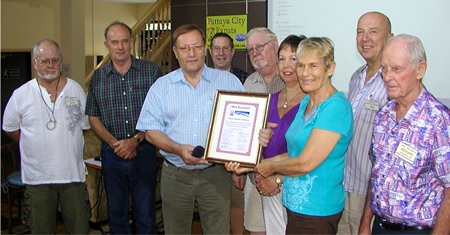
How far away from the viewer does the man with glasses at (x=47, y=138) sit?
3.06 metres

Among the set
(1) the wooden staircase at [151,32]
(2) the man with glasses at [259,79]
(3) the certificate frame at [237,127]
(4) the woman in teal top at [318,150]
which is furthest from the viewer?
(1) the wooden staircase at [151,32]

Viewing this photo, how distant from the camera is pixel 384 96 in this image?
2404 mm

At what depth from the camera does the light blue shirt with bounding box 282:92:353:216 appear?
198cm

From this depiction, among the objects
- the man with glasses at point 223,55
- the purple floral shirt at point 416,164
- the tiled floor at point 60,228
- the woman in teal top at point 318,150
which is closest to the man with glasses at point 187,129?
the woman in teal top at point 318,150

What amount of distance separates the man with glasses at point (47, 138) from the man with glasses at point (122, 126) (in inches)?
7.8

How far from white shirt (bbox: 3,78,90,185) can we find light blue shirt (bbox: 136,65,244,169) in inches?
29.4

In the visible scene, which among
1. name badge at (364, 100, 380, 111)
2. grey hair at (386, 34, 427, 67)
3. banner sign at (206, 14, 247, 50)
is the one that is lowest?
name badge at (364, 100, 380, 111)

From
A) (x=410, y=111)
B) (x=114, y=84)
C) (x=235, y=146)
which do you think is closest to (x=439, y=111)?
(x=410, y=111)

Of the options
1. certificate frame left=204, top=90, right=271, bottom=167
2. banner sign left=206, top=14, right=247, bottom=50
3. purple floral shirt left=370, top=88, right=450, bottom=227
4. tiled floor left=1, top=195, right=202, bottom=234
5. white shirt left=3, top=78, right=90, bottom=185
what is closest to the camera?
purple floral shirt left=370, top=88, right=450, bottom=227

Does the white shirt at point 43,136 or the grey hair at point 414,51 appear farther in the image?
the white shirt at point 43,136

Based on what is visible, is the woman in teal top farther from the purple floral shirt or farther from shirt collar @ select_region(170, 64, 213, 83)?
shirt collar @ select_region(170, 64, 213, 83)

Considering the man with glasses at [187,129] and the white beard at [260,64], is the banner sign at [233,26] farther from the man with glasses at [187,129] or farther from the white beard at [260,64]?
the man with glasses at [187,129]

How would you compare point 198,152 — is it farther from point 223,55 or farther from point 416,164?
point 223,55

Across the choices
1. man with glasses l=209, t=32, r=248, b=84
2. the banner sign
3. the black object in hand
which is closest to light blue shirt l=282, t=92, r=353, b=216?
the black object in hand
